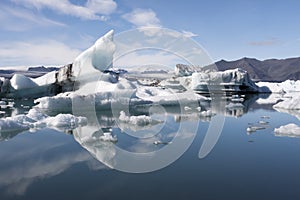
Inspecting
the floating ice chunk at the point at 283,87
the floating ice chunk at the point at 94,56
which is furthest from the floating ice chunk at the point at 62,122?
the floating ice chunk at the point at 283,87

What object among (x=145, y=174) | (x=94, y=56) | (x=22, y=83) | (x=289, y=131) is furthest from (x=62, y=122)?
(x=22, y=83)

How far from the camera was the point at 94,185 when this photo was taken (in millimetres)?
2869

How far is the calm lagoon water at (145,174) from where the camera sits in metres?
2.71

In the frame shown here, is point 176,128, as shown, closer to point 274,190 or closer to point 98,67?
point 274,190

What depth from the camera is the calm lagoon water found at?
2709 mm

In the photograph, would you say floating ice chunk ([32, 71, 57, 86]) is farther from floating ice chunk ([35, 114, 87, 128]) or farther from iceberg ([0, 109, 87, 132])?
floating ice chunk ([35, 114, 87, 128])

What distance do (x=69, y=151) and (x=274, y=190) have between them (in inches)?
107

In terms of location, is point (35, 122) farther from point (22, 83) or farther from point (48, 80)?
point (22, 83)

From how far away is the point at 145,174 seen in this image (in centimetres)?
328

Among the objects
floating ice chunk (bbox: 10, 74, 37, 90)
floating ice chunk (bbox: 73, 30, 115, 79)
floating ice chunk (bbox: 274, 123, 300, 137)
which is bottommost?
floating ice chunk (bbox: 274, 123, 300, 137)

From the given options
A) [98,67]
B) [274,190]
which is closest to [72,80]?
[98,67]

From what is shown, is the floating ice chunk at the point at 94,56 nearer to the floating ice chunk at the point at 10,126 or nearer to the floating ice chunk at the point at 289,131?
the floating ice chunk at the point at 10,126

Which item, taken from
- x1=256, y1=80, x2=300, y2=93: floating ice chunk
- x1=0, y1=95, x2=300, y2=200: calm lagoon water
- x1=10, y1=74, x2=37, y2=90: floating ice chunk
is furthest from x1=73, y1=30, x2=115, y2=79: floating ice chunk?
x1=256, y1=80, x2=300, y2=93: floating ice chunk

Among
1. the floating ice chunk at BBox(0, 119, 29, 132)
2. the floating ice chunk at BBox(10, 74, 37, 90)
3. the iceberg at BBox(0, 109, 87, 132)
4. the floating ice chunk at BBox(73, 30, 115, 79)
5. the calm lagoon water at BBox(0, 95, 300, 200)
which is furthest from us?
the floating ice chunk at BBox(10, 74, 37, 90)
